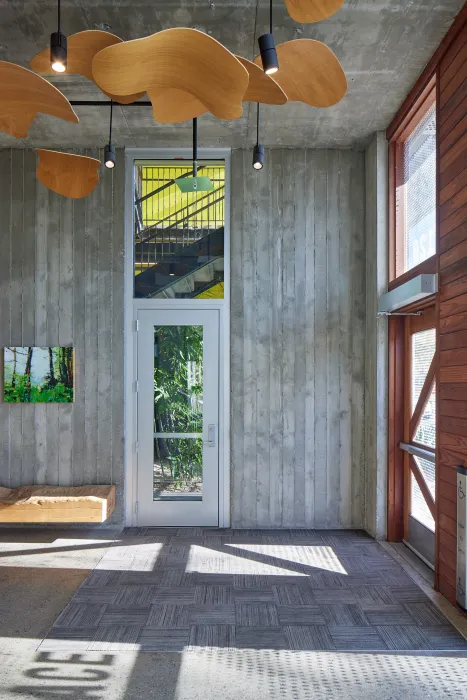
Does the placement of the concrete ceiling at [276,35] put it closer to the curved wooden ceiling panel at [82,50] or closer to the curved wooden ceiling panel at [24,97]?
the curved wooden ceiling panel at [82,50]

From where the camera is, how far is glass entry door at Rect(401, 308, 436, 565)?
16.4 ft

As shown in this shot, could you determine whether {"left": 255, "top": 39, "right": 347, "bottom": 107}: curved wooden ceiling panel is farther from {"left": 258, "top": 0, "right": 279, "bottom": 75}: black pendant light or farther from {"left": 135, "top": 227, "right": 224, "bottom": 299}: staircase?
{"left": 135, "top": 227, "right": 224, "bottom": 299}: staircase

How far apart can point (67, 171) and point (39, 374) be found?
2851mm

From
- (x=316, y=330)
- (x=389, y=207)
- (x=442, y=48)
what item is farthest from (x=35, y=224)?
(x=442, y=48)

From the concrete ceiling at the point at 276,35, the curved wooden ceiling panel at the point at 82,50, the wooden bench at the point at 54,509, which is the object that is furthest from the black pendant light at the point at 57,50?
the wooden bench at the point at 54,509

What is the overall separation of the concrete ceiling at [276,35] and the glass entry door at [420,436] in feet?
6.33

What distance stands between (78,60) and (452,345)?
295 centimetres

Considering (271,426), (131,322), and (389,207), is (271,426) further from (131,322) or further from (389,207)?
(389,207)

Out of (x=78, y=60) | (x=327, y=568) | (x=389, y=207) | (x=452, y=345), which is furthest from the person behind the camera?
(x=389, y=207)

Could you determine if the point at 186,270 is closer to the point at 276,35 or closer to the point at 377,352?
the point at 377,352

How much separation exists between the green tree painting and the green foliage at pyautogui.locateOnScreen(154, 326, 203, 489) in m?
0.92

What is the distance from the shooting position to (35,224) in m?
6.30

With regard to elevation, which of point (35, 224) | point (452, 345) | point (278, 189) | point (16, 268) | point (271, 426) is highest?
point (278, 189)

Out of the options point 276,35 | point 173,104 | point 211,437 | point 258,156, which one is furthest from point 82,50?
point 211,437
